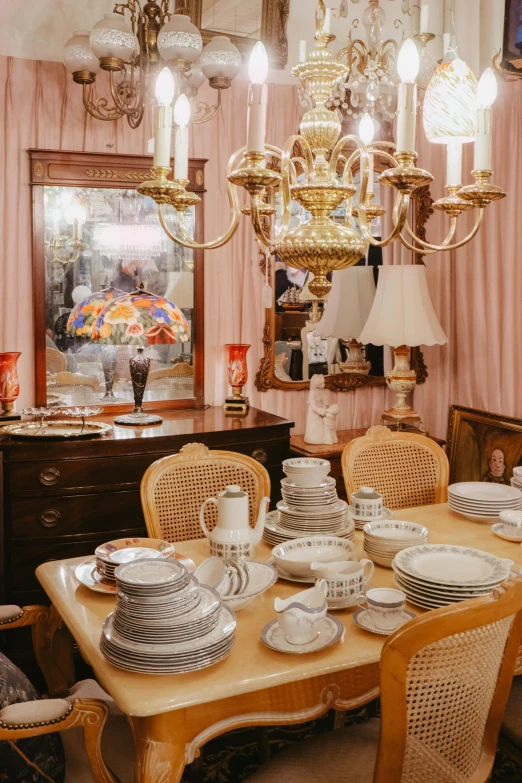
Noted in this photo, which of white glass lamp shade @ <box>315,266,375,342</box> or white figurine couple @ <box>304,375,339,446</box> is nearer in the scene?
white figurine couple @ <box>304,375,339,446</box>

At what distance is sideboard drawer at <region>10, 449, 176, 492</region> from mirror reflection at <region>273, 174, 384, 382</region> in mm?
1068

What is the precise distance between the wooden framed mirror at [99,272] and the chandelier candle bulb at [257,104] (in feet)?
5.94

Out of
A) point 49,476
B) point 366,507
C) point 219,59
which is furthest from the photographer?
point 219,59

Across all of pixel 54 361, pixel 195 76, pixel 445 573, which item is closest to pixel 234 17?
pixel 195 76

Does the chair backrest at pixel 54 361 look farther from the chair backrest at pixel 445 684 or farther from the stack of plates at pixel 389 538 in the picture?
the chair backrest at pixel 445 684

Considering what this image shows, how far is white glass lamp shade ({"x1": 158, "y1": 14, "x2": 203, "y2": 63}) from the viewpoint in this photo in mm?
2904

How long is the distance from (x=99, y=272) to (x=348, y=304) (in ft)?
4.37

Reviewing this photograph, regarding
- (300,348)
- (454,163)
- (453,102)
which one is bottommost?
(300,348)

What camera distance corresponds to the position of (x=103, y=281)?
350cm

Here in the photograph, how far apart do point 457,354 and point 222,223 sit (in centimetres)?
142

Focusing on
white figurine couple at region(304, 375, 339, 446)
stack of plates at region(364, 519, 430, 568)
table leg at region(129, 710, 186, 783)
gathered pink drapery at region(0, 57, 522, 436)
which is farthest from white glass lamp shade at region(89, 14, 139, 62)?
table leg at region(129, 710, 186, 783)

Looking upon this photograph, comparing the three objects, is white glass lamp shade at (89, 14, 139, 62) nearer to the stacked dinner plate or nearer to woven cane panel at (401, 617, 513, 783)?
the stacked dinner plate

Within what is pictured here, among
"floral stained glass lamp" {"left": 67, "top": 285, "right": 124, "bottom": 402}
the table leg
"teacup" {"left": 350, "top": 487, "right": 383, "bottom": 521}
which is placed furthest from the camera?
"floral stained glass lamp" {"left": 67, "top": 285, "right": 124, "bottom": 402}

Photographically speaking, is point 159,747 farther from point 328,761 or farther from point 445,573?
point 445,573
